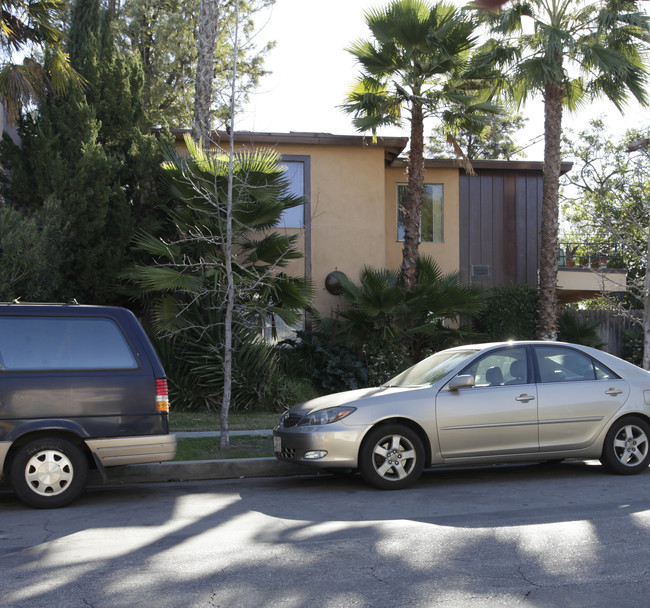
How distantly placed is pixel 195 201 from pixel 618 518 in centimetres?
946

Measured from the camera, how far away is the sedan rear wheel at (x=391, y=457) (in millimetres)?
7633

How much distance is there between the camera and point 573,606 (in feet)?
14.1

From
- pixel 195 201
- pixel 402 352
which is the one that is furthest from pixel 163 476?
pixel 402 352

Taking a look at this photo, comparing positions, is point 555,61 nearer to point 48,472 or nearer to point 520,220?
point 520,220

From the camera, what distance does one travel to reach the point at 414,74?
15.9 metres

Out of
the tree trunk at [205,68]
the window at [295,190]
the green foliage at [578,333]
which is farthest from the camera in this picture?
the green foliage at [578,333]

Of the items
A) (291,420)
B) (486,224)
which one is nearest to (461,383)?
(291,420)

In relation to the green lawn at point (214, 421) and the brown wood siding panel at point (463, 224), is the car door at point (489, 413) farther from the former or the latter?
the brown wood siding panel at point (463, 224)

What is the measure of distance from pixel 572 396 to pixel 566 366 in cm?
40

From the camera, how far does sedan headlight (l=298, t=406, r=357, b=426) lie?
7688 mm

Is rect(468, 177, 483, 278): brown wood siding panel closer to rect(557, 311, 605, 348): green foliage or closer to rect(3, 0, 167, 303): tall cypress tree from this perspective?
rect(557, 311, 605, 348): green foliage

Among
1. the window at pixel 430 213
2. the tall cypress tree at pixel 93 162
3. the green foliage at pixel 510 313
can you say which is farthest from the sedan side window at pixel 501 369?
the window at pixel 430 213

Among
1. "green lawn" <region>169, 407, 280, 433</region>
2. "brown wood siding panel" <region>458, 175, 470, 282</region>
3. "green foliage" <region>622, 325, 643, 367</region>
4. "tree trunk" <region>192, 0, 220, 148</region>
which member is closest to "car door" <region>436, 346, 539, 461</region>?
"green lawn" <region>169, 407, 280, 433</region>

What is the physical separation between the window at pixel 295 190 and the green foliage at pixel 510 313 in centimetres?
467
